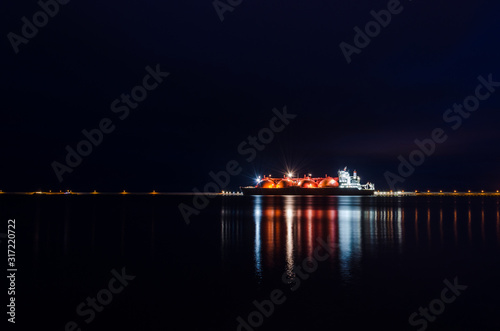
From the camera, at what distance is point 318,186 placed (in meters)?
162

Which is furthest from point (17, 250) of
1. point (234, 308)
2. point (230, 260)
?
point (234, 308)

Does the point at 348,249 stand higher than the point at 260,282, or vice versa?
the point at 348,249

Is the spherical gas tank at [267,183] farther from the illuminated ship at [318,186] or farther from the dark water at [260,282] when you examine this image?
the dark water at [260,282]

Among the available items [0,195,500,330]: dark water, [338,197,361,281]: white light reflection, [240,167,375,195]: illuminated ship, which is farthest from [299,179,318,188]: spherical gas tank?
[0,195,500,330]: dark water

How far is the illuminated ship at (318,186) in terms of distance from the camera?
159500 millimetres

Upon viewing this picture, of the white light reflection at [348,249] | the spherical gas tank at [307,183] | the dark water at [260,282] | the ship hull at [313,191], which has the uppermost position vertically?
the spherical gas tank at [307,183]

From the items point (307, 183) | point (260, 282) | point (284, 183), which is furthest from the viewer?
point (284, 183)

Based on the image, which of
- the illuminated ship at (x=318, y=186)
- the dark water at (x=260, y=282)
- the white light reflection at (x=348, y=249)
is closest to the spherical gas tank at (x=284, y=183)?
the illuminated ship at (x=318, y=186)

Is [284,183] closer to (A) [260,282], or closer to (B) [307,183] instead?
(B) [307,183]

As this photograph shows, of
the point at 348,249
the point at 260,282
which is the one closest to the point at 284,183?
the point at 348,249

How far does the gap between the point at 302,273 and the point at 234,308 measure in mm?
4192

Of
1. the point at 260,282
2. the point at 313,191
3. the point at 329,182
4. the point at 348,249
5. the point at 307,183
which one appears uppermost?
the point at 329,182

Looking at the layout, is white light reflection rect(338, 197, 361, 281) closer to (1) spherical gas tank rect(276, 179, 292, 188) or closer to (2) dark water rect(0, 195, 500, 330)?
(2) dark water rect(0, 195, 500, 330)

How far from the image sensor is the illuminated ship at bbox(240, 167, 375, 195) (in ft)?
523
